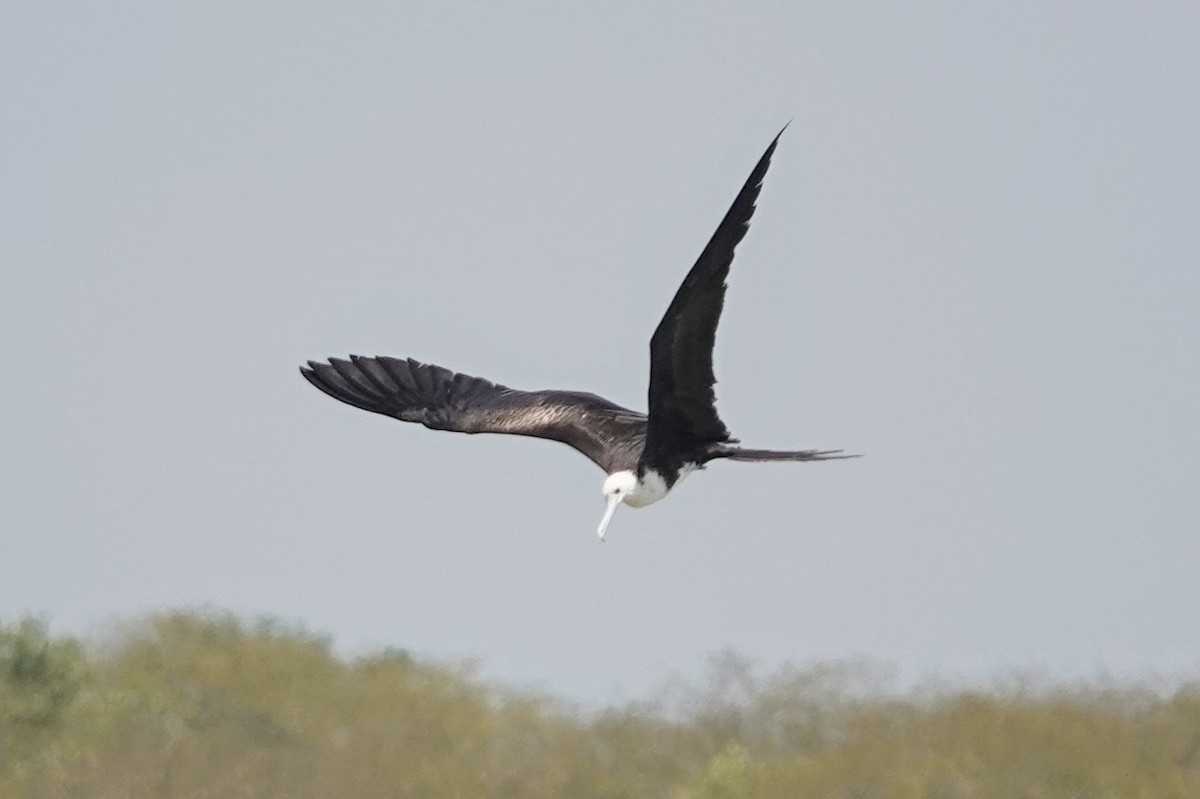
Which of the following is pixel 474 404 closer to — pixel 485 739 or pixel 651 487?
pixel 651 487

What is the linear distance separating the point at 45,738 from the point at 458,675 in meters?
4.52

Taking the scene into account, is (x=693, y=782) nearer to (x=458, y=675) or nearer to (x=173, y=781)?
(x=458, y=675)

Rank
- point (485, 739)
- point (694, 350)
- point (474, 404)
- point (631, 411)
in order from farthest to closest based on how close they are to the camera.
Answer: point (485, 739) → point (474, 404) → point (631, 411) → point (694, 350)

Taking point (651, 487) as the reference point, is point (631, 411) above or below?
above

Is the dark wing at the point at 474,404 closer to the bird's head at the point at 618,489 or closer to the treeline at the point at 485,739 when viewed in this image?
the bird's head at the point at 618,489

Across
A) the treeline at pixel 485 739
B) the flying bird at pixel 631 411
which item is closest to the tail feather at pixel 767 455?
the flying bird at pixel 631 411

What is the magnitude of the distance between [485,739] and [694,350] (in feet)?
44.4

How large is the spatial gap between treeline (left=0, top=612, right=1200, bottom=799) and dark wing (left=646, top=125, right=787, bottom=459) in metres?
10.0

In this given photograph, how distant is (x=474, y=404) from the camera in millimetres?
15844

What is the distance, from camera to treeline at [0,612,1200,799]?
76.1 ft

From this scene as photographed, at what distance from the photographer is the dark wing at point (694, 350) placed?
11.8 metres

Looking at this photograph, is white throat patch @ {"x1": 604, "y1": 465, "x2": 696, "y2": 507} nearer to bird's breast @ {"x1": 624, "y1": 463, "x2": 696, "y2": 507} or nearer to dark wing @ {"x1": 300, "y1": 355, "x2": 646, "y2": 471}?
bird's breast @ {"x1": 624, "y1": 463, "x2": 696, "y2": 507}

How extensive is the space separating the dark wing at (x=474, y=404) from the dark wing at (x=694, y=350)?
36.3 inches

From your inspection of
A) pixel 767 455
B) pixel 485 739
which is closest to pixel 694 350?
pixel 767 455
